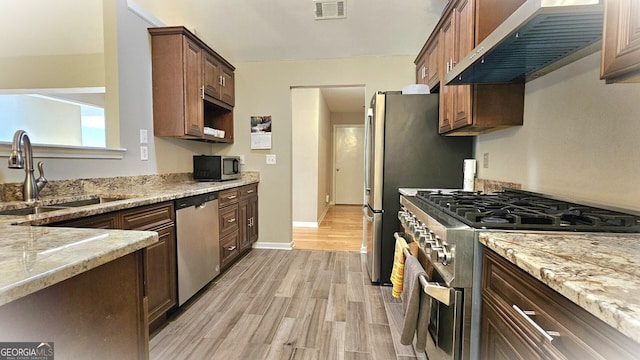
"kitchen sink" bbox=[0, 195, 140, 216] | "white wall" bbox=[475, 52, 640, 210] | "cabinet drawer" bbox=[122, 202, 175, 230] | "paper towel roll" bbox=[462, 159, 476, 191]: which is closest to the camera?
"white wall" bbox=[475, 52, 640, 210]

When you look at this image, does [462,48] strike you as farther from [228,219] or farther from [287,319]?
[228,219]

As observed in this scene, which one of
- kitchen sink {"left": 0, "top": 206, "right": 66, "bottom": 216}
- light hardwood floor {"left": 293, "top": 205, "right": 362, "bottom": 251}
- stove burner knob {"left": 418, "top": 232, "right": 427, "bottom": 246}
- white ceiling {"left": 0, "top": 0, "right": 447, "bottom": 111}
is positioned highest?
white ceiling {"left": 0, "top": 0, "right": 447, "bottom": 111}

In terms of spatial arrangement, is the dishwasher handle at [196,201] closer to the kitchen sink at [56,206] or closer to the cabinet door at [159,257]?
the cabinet door at [159,257]

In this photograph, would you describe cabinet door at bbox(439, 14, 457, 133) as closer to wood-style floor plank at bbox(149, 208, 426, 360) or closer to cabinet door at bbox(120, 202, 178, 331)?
wood-style floor plank at bbox(149, 208, 426, 360)

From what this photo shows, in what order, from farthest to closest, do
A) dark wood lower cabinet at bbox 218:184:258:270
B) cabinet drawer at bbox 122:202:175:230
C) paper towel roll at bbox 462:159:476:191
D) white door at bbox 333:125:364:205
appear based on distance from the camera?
white door at bbox 333:125:364:205 → dark wood lower cabinet at bbox 218:184:258:270 → paper towel roll at bbox 462:159:476:191 → cabinet drawer at bbox 122:202:175:230

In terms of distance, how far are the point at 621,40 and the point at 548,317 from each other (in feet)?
2.47

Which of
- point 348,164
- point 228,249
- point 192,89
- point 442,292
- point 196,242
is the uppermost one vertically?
point 192,89

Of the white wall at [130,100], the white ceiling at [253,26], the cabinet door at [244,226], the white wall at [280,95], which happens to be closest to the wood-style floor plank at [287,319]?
the cabinet door at [244,226]

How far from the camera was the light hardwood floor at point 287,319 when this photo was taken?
1.66 metres

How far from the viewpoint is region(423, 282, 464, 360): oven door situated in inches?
39.2

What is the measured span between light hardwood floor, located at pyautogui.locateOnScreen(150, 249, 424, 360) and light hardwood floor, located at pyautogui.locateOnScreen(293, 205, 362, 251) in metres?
0.81

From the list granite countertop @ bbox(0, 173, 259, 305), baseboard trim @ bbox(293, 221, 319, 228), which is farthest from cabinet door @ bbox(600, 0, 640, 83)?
baseboard trim @ bbox(293, 221, 319, 228)

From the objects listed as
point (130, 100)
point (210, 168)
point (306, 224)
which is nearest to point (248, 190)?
point (210, 168)

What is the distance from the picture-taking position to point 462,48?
184 cm
